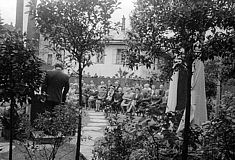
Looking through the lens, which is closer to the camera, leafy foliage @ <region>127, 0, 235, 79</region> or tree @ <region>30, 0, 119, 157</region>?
leafy foliage @ <region>127, 0, 235, 79</region>

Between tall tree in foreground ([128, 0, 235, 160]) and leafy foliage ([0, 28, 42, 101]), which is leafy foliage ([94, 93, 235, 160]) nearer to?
tall tree in foreground ([128, 0, 235, 160])

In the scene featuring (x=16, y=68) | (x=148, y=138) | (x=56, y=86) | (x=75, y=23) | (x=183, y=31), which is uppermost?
(x=75, y=23)

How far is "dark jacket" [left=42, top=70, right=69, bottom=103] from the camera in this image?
6484mm

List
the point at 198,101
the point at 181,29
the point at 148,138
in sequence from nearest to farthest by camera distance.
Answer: the point at 181,29, the point at 148,138, the point at 198,101

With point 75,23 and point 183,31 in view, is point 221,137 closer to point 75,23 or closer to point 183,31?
point 183,31

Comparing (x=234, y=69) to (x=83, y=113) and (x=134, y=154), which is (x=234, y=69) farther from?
(x=83, y=113)

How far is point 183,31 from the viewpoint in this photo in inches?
105

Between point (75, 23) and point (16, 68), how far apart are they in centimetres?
88

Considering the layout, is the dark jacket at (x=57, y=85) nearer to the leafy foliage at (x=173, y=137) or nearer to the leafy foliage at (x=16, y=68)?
the leafy foliage at (x=16, y=68)

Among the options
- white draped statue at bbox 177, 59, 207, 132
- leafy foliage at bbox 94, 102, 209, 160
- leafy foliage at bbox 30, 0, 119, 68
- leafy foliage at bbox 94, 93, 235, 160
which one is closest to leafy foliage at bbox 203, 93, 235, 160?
leafy foliage at bbox 94, 93, 235, 160

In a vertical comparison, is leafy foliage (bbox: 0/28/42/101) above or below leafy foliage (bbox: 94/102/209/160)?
above

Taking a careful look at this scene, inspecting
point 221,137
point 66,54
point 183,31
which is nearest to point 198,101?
point 221,137

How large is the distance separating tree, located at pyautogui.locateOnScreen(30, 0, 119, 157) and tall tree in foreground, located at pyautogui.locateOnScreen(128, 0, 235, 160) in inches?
25.0

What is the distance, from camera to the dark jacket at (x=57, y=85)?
255 inches
